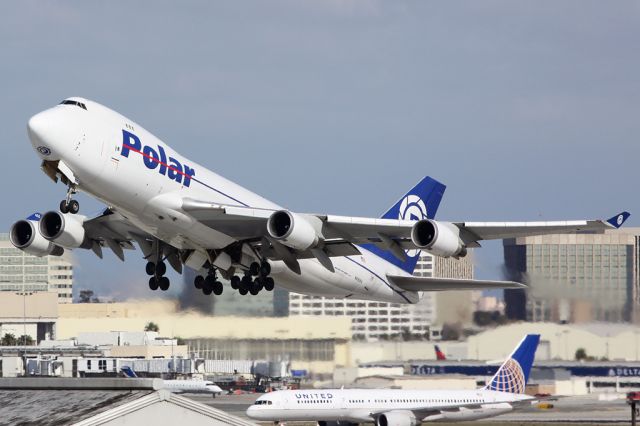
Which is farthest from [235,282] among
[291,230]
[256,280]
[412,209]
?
[412,209]

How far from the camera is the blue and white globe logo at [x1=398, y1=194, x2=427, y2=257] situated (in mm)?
48812

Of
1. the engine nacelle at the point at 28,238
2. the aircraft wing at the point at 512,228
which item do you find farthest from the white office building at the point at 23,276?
the aircraft wing at the point at 512,228

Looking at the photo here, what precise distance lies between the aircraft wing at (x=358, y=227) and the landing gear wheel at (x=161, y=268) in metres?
4.12

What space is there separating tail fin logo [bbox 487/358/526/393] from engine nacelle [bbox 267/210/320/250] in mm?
23990

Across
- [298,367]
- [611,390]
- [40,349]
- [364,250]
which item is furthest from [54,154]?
[40,349]

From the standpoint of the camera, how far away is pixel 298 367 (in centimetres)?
6119

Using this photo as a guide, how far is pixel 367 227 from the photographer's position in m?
38.4

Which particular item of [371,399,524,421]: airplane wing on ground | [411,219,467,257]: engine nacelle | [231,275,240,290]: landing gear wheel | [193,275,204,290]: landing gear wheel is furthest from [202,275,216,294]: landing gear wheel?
[371,399,524,421]: airplane wing on ground

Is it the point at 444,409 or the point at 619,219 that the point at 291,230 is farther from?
the point at 444,409

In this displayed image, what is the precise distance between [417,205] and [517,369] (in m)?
14.2

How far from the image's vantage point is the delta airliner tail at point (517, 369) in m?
58.7

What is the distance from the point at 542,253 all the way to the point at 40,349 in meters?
33.2

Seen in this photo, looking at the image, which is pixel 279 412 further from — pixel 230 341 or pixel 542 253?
pixel 542 253

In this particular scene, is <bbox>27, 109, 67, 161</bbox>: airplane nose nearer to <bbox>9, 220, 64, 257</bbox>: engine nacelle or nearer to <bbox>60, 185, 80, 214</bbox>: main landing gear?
<bbox>60, 185, 80, 214</bbox>: main landing gear
